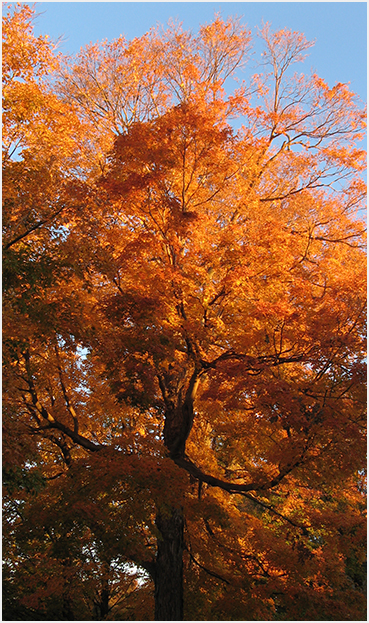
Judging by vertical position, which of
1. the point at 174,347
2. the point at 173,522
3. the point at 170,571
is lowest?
the point at 170,571

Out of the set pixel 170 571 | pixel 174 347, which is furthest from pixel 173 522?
pixel 174 347

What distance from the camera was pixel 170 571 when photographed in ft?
29.0

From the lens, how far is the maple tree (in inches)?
293

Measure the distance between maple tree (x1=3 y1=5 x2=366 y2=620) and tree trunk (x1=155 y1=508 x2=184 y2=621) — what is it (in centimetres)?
4

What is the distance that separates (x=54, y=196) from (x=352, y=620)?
1047 centimetres

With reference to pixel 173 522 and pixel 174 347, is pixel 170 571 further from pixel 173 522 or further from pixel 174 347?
pixel 174 347

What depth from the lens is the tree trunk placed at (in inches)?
339

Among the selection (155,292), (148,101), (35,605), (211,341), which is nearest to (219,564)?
(35,605)

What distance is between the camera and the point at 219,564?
11.3 m

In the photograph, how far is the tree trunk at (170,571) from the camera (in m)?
8.61

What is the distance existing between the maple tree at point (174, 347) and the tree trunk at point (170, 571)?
0.04m

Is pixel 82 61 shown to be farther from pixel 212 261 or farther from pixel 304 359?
pixel 304 359

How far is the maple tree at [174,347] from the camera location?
7.45 m

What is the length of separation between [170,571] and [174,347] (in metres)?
4.32
